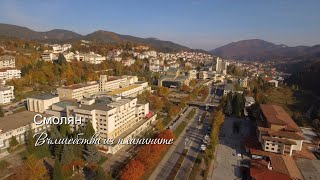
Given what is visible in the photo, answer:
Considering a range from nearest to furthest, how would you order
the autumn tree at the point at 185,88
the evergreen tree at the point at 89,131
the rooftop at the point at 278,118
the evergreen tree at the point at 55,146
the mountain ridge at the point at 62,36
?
the evergreen tree at the point at 55,146 → the evergreen tree at the point at 89,131 → the rooftop at the point at 278,118 → the autumn tree at the point at 185,88 → the mountain ridge at the point at 62,36

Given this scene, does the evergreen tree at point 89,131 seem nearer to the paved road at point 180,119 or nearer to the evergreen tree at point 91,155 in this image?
the evergreen tree at point 91,155

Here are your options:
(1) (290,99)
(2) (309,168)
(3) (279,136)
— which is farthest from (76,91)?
(1) (290,99)

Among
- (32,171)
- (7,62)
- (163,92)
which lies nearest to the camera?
(32,171)

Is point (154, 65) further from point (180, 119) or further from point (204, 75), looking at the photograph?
point (180, 119)

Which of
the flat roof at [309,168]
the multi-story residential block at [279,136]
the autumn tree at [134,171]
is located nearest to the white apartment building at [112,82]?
the autumn tree at [134,171]

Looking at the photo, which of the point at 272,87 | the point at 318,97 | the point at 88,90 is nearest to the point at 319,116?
the point at 318,97

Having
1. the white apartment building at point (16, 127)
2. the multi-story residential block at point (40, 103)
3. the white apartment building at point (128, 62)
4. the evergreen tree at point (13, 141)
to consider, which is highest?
the white apartment building at point (128, 62)

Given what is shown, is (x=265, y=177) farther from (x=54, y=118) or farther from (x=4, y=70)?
(x=4, y=70)

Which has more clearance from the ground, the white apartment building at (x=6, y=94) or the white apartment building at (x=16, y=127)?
the white apartment building at (x=6, y=94)

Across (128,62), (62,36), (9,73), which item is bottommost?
(9,73)
